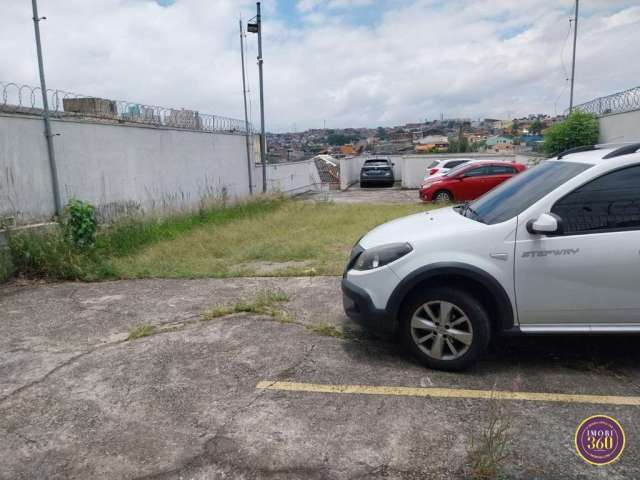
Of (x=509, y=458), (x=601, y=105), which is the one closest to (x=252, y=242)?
(x=509, y=458)

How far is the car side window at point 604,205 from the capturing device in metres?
3.68

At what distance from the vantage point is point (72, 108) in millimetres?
10398

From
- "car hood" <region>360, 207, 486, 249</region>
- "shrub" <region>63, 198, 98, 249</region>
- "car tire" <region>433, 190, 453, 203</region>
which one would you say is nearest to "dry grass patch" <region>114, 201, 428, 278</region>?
"shrub" <region>63, 198, 98, 249</region>

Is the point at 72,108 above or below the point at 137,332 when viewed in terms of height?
above

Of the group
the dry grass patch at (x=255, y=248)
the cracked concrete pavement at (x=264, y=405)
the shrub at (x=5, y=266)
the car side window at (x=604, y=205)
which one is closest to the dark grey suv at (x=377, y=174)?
the dry grass patch at (x=255, y=248)

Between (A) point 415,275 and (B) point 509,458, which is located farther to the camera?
(A) point 415,275

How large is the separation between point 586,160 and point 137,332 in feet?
14.1

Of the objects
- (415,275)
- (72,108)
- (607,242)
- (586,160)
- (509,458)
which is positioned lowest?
(509,458)

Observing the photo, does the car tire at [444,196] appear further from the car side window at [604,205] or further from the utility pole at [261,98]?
the car side window at [604,205]

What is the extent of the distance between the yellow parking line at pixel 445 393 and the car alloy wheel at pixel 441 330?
323 millimetres

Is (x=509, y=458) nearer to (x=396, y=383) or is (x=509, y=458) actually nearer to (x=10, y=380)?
(x=396, y=383)

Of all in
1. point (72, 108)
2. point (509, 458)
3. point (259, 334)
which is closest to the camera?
point (509, 458)

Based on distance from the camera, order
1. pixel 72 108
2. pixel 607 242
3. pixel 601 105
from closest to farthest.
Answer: pixel 607 242
pixel 72 108
pixel 601 105

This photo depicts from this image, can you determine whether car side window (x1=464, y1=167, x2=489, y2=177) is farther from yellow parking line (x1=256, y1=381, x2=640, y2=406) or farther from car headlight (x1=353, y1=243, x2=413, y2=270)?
yellow parking line (x1=256, y1=381, x2=640, y2=406)
